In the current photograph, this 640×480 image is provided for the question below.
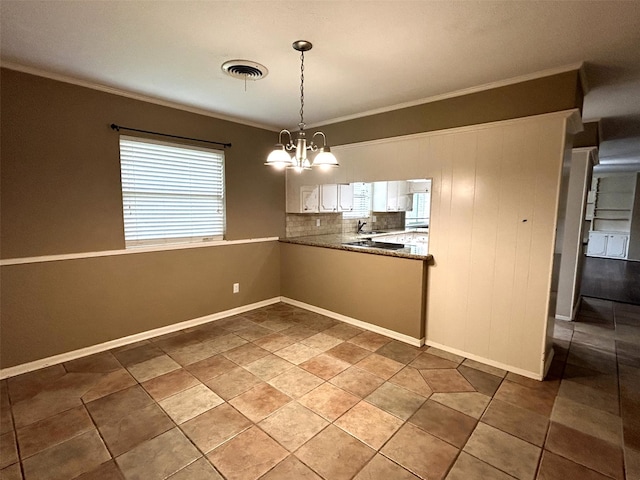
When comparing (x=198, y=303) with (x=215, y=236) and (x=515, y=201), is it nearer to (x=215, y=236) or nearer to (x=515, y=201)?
(x=215, y=236)

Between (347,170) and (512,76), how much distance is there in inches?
74.2

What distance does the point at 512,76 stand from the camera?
2.64 meters

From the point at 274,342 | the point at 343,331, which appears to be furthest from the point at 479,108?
the point at 274,342

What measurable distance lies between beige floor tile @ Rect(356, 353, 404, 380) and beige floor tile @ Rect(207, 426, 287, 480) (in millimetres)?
1141

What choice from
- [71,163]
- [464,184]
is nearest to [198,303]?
[71,163]

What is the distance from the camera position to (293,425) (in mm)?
2152

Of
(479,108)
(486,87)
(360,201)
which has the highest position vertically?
(486,87)

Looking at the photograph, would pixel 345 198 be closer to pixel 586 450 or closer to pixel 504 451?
pixel 504 451

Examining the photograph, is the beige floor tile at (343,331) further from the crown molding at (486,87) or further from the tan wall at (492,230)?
the crown molding at (486,87)

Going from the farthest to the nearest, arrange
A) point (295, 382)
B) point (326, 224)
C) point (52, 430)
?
point (326, 224), point (295, 382), point (52, 430)

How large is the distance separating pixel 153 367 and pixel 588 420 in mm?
3413

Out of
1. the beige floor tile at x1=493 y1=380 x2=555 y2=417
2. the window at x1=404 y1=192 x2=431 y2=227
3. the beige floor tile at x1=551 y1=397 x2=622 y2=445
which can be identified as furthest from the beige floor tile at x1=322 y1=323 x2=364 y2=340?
the window at x1=404 y1=192 x2=431 y2=227

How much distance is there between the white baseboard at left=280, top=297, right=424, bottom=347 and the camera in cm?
341

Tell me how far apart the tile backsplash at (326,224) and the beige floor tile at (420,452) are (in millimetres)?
3261
